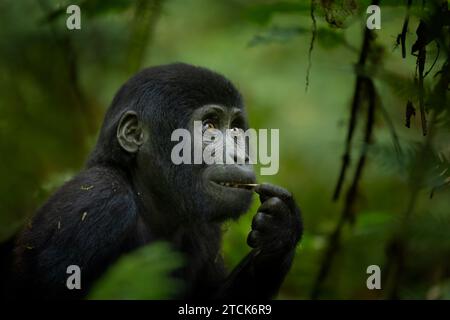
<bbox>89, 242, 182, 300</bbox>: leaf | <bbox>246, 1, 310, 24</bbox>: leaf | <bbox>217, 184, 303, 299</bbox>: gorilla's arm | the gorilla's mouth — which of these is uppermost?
<bbox>246, 1, 310, 24</bbox>: leaf

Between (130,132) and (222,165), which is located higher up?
(130,132)

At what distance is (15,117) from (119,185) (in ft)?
9.71

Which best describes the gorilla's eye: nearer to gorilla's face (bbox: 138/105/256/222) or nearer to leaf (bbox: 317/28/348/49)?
gorilla's face (bbox: 138/105/256/222)

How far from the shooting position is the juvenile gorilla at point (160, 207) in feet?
12.2

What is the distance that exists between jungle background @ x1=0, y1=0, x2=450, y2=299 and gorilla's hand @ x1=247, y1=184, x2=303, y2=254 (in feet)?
1.65

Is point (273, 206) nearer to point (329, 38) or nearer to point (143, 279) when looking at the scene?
point (329, 38)

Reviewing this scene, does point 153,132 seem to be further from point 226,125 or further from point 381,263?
point 381,263

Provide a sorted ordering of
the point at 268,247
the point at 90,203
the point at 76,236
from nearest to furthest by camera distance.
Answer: the point at 76,236, the point at 90,203, the point at 268,247

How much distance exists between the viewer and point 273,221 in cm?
388

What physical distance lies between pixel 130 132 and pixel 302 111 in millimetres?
4323

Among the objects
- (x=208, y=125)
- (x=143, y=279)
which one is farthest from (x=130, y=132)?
(x=143, y=279)

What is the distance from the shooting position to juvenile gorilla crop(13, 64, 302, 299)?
12.2 feet

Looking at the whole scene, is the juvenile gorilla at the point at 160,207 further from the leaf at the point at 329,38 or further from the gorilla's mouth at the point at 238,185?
the leaf at the point at 329,38

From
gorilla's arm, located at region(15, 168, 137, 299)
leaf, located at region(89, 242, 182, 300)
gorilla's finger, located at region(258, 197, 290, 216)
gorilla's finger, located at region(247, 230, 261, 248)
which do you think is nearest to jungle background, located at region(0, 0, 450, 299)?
leaf, located at region(89, 242, 182, 300)
